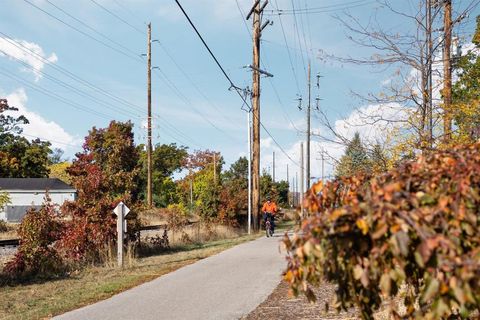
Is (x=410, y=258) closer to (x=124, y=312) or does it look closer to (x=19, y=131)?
(x=124, y=312)

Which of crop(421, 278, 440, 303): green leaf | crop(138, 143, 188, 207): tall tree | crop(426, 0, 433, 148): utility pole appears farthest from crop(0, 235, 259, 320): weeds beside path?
crop(138, 143, 188, 207): tall tree

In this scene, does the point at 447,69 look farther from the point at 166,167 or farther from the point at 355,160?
the point at 166,167

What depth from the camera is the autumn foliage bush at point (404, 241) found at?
2.44 m

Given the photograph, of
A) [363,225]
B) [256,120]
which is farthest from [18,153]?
[363,225]

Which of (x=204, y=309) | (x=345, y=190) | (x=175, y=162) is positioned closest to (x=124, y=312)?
(x=204, y=309)

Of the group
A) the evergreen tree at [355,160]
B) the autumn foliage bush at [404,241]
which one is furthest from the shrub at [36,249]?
the autumn foliage bush at [404,241]

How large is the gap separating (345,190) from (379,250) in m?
0.95

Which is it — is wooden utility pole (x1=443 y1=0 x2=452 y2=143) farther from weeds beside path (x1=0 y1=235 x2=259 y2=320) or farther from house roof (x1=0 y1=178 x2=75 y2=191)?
house roof (x1=0 y1=178 x2=75 y2=191)

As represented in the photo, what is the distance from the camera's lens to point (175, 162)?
87.0 metres

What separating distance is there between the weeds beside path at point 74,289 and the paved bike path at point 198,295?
0.42 m

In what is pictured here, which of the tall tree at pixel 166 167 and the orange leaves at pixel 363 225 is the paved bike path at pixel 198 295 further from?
→ the tall tree at pixel 166 167

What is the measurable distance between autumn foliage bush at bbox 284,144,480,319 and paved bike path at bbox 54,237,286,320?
16.1ft

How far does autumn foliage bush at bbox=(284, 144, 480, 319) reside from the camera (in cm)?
244

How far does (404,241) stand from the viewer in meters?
A: 2.47
